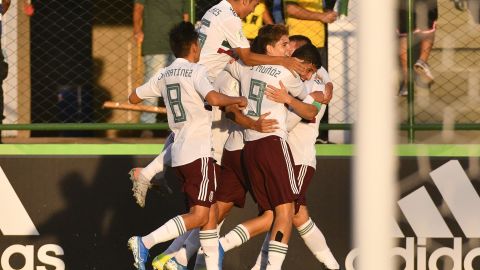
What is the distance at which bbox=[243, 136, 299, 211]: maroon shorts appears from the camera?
885cm

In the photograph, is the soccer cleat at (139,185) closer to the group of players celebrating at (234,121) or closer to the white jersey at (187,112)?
the group of players celebrating at (234,121)

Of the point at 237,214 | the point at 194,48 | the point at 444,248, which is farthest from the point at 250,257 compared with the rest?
the point at 194,48

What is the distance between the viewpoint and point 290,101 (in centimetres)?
885

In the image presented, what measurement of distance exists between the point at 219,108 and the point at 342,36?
2.14 metres

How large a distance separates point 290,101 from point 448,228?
2.17m

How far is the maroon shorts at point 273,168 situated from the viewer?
8.85 metres

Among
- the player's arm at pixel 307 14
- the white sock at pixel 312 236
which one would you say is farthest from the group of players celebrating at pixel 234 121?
the player's arm at pixel 307 14

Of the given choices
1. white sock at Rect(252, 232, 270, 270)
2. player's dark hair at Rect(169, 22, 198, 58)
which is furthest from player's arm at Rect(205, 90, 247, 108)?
white sock at Rect(252, 232, 270, 270)

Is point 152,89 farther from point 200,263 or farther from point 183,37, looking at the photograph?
point 200,263

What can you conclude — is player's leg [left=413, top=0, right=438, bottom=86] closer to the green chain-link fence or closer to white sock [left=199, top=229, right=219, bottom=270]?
the green chain-link fence

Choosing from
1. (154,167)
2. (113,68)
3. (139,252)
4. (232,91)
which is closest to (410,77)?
(232,91)

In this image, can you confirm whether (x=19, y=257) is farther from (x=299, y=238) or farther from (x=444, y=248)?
(x=444, y=248)

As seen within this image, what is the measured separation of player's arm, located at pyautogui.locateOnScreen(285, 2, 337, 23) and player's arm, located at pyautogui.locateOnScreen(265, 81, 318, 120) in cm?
168

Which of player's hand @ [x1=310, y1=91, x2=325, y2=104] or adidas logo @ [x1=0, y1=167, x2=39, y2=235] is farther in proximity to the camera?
adidas logo @ [x1=0, y1=167, x2=39, y2=235]
